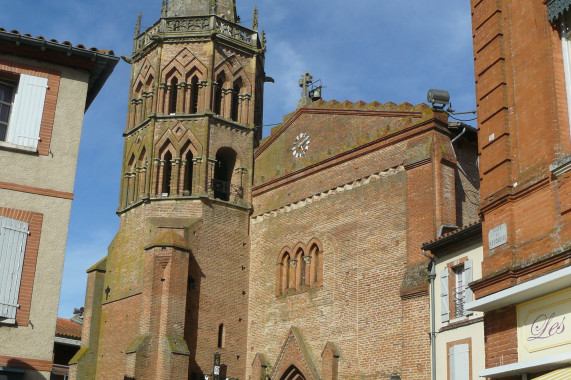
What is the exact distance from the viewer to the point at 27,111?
1453 cm

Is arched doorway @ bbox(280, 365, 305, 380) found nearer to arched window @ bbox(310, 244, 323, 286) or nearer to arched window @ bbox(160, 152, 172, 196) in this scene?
arched window @ bbox(310, 244, 323, 286)

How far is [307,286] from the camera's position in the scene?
86.5 feet

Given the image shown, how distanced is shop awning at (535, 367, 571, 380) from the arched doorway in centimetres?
1716

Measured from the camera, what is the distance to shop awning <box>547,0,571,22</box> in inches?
406

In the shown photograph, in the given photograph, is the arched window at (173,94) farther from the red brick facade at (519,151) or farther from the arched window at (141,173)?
the red brick facade at (519,151)

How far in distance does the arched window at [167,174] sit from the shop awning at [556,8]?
20.9 meters

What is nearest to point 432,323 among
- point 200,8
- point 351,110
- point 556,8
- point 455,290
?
point 455,290

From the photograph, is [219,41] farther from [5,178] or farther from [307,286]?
[5,178]

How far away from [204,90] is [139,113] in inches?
132

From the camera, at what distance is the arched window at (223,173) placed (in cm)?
3030

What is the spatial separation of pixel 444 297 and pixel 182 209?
12.1 meters

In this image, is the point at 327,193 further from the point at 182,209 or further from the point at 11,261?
the point at 11,261

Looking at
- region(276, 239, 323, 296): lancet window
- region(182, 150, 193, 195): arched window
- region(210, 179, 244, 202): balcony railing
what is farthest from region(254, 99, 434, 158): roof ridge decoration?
region(276, 239, 323, 296): lancet window

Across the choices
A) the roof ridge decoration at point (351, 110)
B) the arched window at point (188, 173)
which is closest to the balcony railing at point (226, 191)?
the arched window at point (188, 173)
